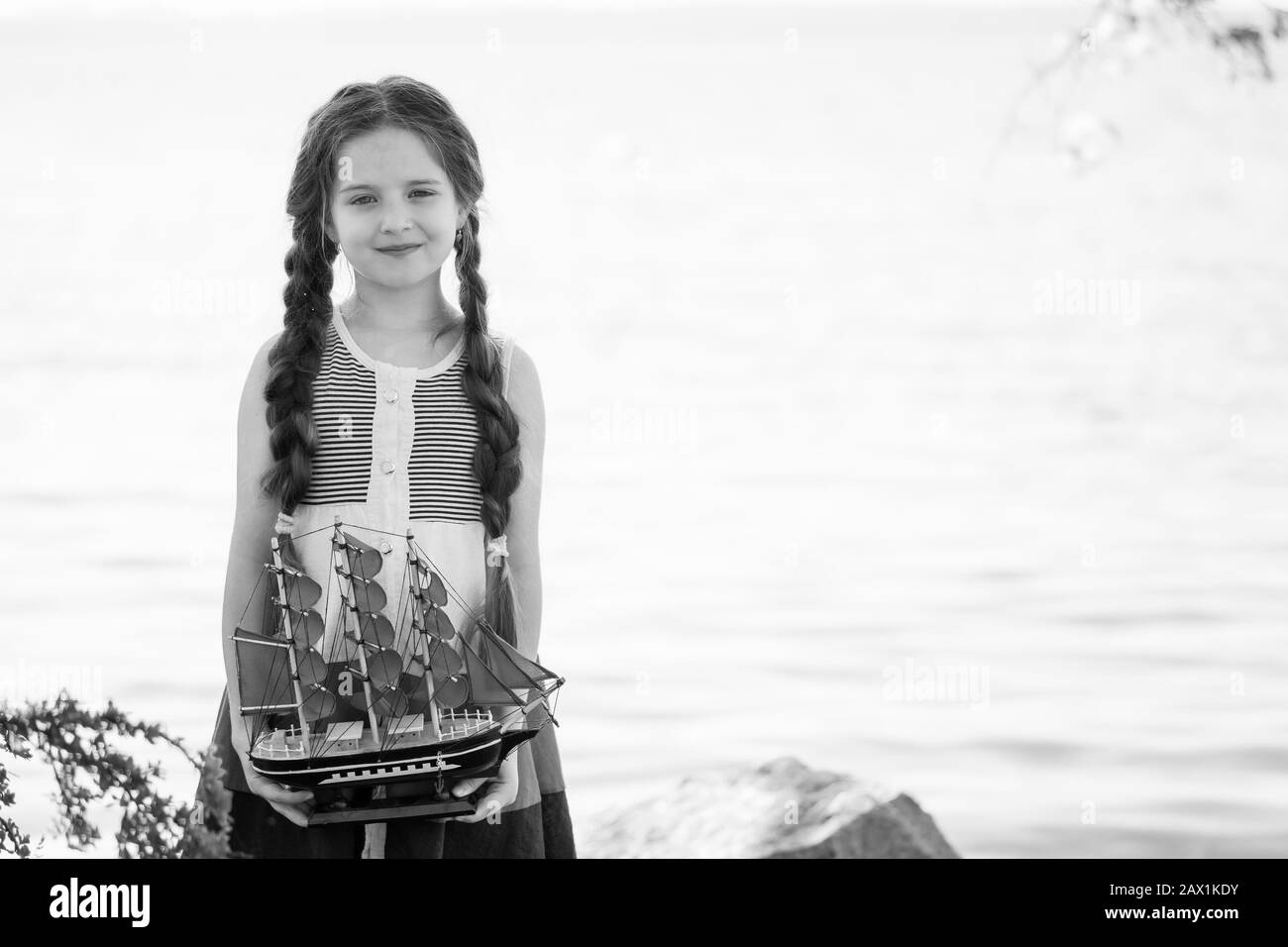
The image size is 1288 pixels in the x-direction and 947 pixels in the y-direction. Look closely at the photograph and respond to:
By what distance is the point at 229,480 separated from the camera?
25.8 feet

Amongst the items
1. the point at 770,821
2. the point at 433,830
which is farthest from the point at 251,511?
the point at 770,821

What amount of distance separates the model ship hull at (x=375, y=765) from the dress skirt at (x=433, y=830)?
11 cm

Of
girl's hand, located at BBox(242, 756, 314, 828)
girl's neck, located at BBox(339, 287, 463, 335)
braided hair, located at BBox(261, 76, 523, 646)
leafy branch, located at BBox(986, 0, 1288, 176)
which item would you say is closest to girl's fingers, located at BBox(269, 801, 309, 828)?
girl's hand, located at BBox(242, 756, 314, 828)

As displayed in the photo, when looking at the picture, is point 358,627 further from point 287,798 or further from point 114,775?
point 114,775

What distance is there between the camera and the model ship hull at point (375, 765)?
151 centimetres

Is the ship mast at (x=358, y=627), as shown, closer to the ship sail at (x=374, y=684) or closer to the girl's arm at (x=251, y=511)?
the ship sail at (x=374, y=684)

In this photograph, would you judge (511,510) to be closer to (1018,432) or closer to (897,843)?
(897,843)

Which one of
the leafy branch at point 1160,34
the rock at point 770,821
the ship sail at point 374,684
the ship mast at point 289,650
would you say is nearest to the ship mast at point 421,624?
the ship sail at point 374,684

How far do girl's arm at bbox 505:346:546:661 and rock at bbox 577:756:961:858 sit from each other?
0.81 m

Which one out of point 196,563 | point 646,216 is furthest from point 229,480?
point 646,216

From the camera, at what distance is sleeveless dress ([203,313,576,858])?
5.57 ft

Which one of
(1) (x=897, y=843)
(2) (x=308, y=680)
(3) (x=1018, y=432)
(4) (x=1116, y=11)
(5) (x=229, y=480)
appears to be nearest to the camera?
(2) (x=308, y=680)

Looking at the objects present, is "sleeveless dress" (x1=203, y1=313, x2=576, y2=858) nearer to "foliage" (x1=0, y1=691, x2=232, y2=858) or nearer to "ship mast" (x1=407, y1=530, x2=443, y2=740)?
"ship mast" (x1=407, y1=530, x2=443, y2=740)
